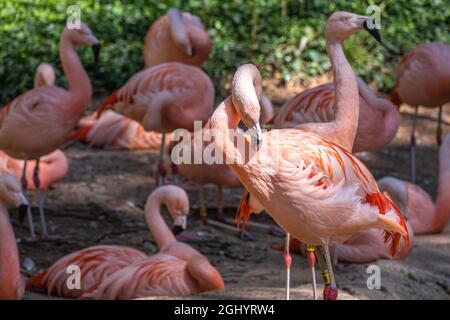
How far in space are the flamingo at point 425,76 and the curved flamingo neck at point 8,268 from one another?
332 centimetres

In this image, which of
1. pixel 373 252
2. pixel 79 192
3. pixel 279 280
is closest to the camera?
pixel 279 280

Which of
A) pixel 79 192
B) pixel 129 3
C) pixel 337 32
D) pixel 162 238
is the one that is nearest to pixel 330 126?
pixel 337 32

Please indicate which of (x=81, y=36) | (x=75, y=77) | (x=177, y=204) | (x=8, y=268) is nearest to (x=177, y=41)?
(x=81, y=36)

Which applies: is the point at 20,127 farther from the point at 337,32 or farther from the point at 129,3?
the point at 129,3

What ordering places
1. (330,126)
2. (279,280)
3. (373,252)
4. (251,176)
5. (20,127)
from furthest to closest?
(20,127)
(373,252)
(279,280)
(330,126)
(251,176)

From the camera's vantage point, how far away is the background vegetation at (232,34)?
9117 millimetres

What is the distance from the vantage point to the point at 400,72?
23.8 ft

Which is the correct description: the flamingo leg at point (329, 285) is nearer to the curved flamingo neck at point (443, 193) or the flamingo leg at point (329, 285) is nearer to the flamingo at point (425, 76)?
the curved flamingo neck at point (443, 193)

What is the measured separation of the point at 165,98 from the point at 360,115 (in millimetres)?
1601

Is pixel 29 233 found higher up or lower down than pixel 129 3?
lower down

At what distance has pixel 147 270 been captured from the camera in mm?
4996

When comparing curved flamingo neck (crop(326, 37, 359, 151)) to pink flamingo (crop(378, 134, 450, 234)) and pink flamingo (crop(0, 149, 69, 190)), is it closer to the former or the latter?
pink flamingo (crop(378, 134, 450, 234))
